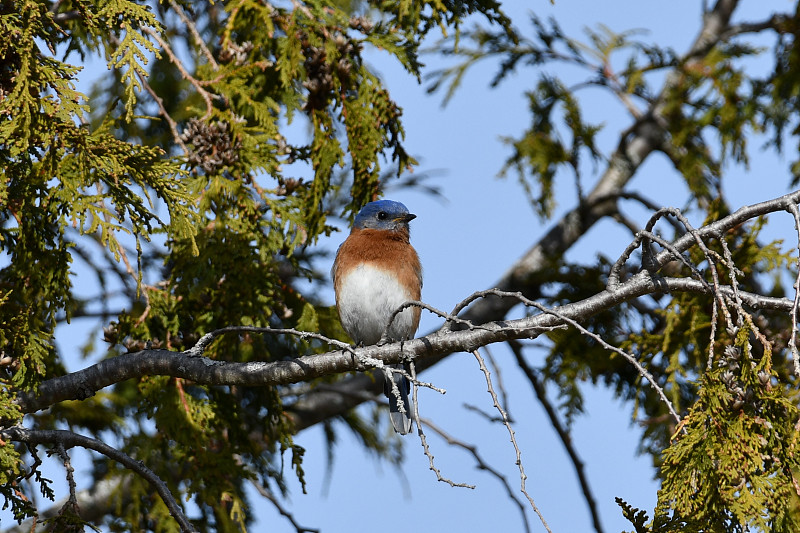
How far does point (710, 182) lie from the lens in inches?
264

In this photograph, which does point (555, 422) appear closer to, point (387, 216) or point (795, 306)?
point (387, 216)

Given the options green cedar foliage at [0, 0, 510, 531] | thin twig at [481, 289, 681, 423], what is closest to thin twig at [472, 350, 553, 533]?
thin twig at [481, 289, 681, 423]

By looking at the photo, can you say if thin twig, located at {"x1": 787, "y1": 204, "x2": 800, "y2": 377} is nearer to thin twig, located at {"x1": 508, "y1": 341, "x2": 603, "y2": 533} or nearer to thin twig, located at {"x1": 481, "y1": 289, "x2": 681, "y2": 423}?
thin twig, located at {"x1": 481, "y1": 289, "x2": 681, "y2": 423}

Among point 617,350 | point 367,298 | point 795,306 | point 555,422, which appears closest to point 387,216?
point 367,298

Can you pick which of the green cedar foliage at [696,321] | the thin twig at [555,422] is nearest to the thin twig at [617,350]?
the green cedar foliage at [696,321]

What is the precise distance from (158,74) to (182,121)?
2.02ft

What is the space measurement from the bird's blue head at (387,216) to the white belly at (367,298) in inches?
20.5

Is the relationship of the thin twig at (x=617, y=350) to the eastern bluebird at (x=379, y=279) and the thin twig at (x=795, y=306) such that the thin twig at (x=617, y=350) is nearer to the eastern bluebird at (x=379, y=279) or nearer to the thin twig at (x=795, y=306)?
the thin twig at (x=795, y=306)

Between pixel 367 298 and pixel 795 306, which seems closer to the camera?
pixel 795 306

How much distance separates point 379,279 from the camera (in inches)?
199

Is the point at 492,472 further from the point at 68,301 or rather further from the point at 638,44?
the point at 638,44

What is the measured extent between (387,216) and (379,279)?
65 centimetres

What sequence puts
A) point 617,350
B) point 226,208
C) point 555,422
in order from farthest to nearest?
point 555,422
point 226,208
point 617,350

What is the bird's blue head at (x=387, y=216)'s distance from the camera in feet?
18.1
